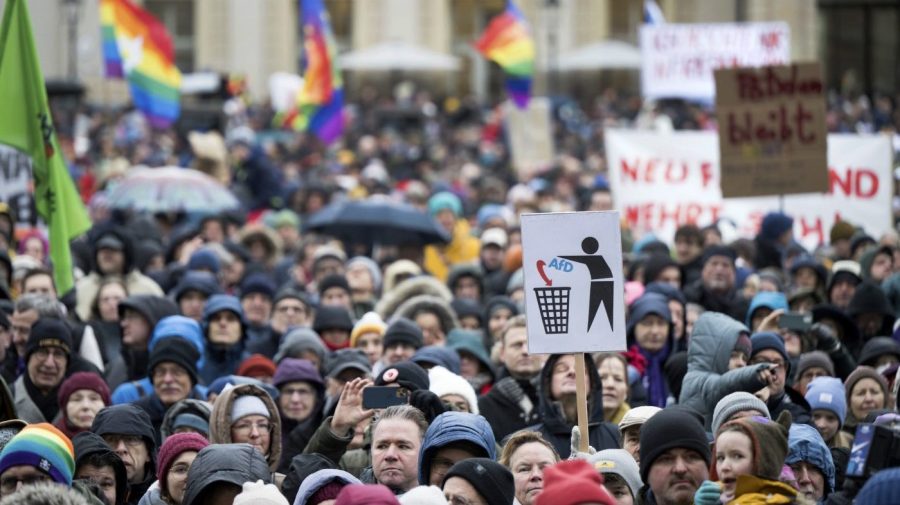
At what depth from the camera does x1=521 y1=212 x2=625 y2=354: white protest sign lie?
24.5ft

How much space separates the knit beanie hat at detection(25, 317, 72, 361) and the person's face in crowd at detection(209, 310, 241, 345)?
1.25 meters

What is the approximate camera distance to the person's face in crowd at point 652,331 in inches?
392

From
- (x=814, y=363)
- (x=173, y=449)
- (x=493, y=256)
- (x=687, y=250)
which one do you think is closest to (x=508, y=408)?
(x=814, y=363)

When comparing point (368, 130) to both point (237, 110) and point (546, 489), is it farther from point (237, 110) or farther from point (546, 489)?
point (546, 489)

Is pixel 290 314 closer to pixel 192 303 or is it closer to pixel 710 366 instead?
pixel 192 303

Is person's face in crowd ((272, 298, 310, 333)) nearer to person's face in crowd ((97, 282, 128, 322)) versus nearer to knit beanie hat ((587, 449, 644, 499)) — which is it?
person's face in crowd ((97, 282, 128, 322))

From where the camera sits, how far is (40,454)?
22.0 feet

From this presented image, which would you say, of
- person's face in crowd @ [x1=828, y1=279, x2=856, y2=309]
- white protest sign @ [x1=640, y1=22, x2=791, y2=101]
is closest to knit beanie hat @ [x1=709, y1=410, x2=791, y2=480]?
person's face in crowd @ [x1=828, y1=279, x2=856, y2=309]

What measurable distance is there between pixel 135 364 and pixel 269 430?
101 inches

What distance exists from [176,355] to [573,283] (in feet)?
8.14

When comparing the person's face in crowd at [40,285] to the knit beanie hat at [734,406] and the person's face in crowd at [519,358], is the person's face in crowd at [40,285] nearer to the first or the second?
the person's face in crowd at [519,358]

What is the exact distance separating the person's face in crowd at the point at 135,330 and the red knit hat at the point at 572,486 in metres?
4.90

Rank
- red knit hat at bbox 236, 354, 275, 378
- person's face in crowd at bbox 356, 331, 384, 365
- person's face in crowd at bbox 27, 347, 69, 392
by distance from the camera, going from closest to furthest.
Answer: person's face in crowd at bbox 27, 347, 69, 392, red knit hat at bbox 236, 354, 275, 378, person's face in crowd at bbox 356, 331, 384, 365

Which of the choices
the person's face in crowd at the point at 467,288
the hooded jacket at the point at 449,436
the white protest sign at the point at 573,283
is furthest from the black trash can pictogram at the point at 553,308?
the person's face in crowd at the point at 467,288
